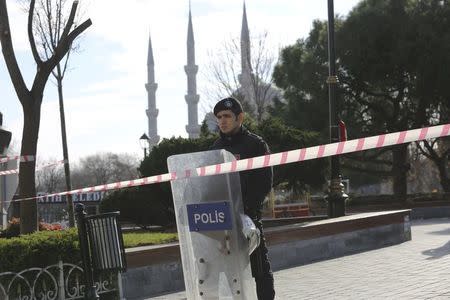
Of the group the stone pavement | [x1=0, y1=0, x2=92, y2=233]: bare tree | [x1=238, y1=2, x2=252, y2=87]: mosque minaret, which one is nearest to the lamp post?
the stone pavement

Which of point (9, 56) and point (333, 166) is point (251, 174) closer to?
point (9, 56)

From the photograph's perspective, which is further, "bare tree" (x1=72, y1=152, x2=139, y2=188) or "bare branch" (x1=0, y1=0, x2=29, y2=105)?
"bare tree" (x1=72, y1=152, x2=139, y2=188)

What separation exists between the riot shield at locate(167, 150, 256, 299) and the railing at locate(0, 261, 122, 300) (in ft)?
7.97

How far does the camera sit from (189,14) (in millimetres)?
111250

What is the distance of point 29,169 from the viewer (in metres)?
10.7

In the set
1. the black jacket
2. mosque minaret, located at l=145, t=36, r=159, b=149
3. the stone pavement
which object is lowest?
the stone pavement

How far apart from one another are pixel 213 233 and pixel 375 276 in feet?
15.5

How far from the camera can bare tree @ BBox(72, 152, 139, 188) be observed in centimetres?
9150

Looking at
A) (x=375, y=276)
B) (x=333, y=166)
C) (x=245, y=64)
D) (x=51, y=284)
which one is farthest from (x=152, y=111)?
(x=51, y=284)

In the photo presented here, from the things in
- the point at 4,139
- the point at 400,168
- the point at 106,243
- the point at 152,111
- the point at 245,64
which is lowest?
the point at 106,243

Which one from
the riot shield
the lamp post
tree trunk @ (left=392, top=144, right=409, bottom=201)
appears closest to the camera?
the riot shield

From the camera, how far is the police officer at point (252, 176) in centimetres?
518

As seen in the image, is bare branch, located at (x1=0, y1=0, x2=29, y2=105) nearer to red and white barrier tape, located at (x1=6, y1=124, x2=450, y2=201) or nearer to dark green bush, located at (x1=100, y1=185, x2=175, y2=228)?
red and white barrier tape, located at (x1=6, y1=124, x2=450, y2=201)

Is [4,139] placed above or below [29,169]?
above
